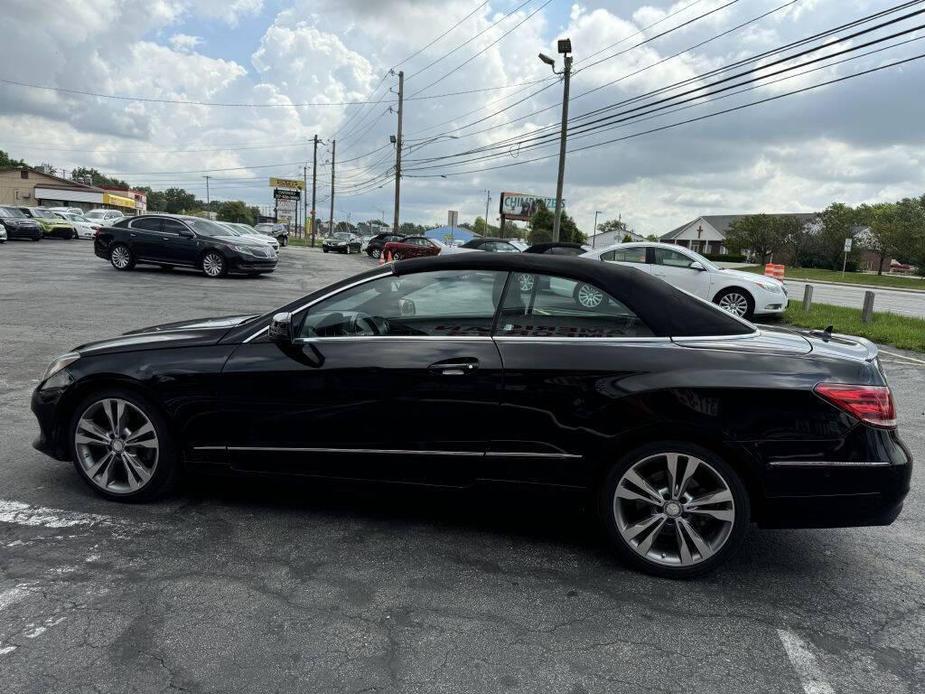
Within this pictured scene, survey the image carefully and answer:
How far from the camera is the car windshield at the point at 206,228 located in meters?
19.2

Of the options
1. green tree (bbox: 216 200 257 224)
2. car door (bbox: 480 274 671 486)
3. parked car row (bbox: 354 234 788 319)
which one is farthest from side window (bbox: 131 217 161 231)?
green tree (bbox: 216 200 257 224)

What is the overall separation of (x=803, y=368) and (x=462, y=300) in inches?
65.7

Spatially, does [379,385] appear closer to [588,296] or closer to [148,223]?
A: [588,296]

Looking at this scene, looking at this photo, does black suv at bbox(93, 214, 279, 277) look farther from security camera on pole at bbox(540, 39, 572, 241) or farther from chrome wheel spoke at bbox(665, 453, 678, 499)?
chrome wheel spoke at bbox(665, 453, 678, 499)

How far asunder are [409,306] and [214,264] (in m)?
16.8

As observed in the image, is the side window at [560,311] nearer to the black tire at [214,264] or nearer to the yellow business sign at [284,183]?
the black tire at [214,264]

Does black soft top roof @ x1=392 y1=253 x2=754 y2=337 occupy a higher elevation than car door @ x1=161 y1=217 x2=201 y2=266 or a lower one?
higher

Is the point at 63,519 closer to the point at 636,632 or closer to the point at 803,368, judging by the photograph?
the point at 636,632

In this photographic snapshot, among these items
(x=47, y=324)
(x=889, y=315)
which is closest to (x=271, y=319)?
(x=47, y=324)

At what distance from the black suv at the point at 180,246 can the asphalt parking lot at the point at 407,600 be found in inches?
604

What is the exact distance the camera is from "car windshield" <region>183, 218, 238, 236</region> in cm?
1919

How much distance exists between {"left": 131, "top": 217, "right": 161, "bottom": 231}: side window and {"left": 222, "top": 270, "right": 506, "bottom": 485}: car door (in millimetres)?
17908

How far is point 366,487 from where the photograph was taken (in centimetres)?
346

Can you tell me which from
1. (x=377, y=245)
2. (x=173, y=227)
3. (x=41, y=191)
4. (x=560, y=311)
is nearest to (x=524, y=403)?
(x=560, y=311)
